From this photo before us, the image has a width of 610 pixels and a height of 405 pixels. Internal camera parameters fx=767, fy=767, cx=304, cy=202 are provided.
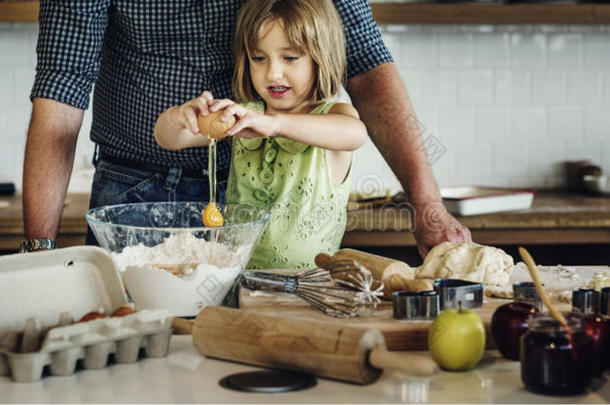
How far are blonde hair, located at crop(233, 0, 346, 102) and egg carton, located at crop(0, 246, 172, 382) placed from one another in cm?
78

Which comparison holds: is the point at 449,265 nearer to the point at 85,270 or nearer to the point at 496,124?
the point at 85,270

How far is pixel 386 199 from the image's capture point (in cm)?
287

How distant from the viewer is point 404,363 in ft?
2.88

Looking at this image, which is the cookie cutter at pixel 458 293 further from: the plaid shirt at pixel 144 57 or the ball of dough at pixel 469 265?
the plaid shirt at pixel 144 57

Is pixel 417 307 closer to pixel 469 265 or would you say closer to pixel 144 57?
pixel 469 265

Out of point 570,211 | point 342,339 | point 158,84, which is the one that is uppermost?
point 158,84

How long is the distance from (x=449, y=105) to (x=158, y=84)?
1721mm

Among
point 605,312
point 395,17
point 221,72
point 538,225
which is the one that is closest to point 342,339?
point 605,312

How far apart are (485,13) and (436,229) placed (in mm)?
1566

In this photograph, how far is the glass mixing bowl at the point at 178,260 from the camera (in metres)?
1.25

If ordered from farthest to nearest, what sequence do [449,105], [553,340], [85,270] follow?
1. [449,105]
2. [85,270]
3. [553,340]

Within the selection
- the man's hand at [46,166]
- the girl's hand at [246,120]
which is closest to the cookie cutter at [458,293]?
the girl's hand at [246,120]

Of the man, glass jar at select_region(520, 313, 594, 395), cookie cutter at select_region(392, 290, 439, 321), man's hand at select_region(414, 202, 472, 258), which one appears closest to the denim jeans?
the man

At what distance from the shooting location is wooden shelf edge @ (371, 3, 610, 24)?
2.96m
